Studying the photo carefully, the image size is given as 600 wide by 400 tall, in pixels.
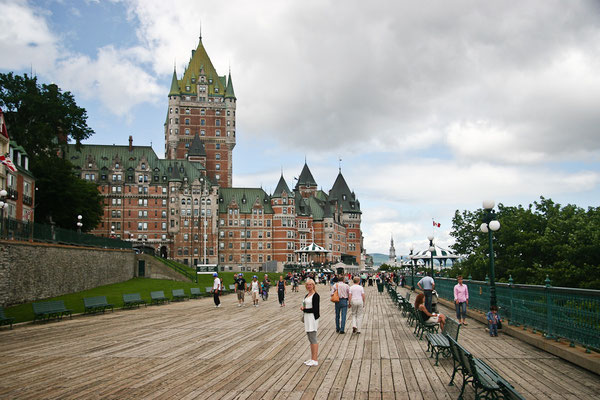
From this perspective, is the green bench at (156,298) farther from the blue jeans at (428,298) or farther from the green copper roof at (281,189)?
the green copper roof at (281,189)

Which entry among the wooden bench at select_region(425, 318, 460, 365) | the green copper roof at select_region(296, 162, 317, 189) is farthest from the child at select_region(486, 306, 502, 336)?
the green copper roof at select_region(296, 162, 317, 189)

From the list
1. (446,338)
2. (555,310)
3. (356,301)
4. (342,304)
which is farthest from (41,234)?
(555,310)

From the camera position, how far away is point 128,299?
95.1ft

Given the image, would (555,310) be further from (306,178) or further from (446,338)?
(306,178)

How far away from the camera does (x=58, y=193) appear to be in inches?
2274

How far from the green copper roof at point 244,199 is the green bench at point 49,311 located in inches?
3405

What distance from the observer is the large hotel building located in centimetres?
9869

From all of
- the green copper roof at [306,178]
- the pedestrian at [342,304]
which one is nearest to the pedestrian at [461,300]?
the pedestrian at [342,304]

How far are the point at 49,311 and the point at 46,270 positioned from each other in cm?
1084

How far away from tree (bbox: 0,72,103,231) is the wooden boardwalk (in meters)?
37.9

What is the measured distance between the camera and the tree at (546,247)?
39062 mm

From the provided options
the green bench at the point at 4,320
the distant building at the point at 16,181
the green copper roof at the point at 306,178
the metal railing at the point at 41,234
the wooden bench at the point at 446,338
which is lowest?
the green bench at the point at 4,320

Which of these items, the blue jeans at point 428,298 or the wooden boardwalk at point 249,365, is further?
the blue jeans at point 428,298

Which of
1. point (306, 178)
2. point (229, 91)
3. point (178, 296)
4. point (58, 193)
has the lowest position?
point (178, 296)
